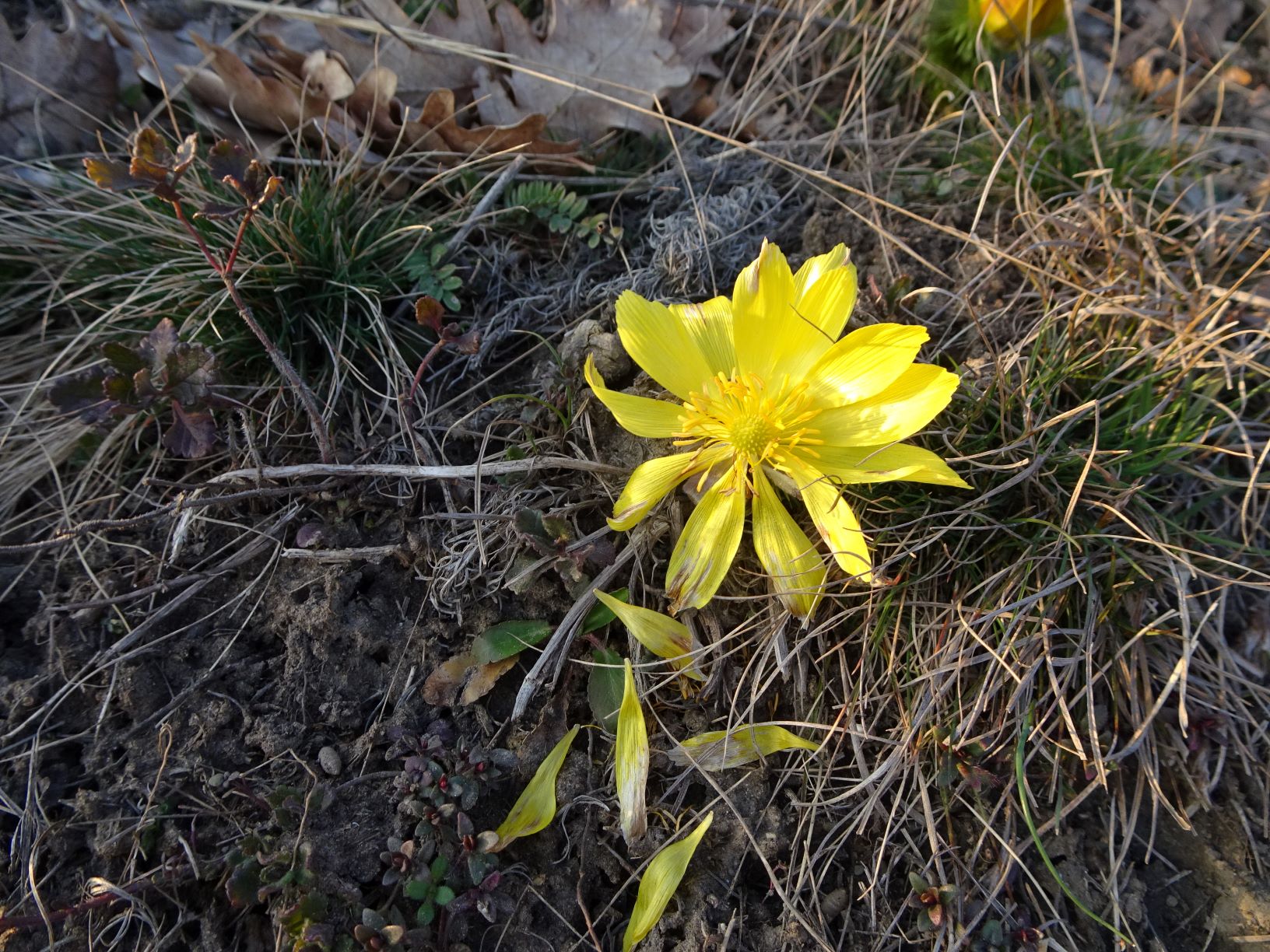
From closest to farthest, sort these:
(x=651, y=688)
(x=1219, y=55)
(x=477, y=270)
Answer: (x=651, y=688)
(x=477, y=270)
(x=1219, y=55)

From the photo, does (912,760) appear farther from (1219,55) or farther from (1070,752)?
(1219,55)

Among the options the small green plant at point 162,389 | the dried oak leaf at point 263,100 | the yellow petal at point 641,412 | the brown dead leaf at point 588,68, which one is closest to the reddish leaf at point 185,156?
the small green plant at point 162,389

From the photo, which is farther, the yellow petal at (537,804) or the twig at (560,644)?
the twig at (560,644)

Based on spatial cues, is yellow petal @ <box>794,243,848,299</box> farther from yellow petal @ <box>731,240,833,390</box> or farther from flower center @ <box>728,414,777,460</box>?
flower center @ <box>728,414,777,460</box>

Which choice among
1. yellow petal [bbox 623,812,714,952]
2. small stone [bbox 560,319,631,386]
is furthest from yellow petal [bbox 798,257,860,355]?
yellow petal [bbox 623,812,714,952]

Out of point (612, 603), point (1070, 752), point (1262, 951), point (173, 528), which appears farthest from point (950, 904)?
point (173, 528)

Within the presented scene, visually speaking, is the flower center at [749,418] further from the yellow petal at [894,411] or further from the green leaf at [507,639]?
the green leaf at [507,639]
